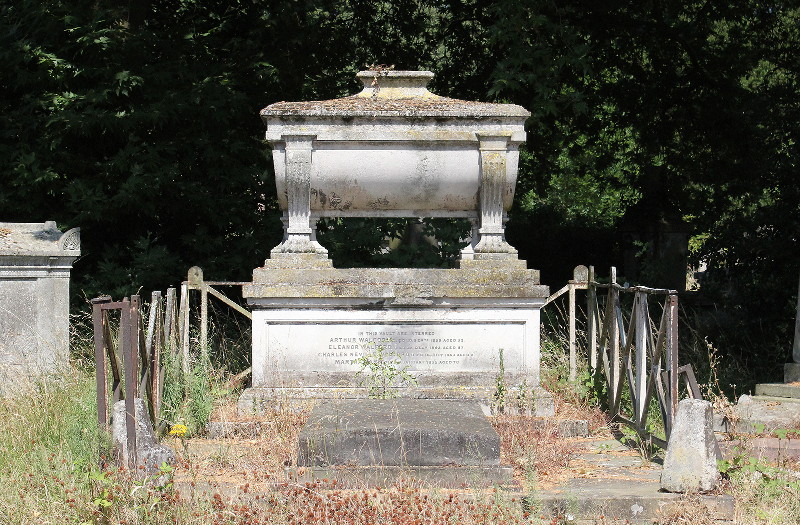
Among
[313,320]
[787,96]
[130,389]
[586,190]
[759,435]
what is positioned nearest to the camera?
[130,389]

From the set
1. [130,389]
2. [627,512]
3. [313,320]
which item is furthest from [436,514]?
[313,320]

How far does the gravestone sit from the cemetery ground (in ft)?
4.55

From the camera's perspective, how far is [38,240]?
374 inches

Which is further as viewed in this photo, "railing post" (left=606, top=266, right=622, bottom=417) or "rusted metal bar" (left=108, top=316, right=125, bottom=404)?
"railing post" (left=606, top=266, right=622, bottom=417)

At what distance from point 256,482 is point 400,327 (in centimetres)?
266

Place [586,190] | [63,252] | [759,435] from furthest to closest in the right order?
[586,190] < [63,252] < [759,435]

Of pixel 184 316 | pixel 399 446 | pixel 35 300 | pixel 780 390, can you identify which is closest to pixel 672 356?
pixel 399 446

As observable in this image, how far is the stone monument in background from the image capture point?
26.8ft

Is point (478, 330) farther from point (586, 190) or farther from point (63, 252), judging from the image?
point (586, 190)

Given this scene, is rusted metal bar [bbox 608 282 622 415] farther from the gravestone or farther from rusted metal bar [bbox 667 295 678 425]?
the gravestone

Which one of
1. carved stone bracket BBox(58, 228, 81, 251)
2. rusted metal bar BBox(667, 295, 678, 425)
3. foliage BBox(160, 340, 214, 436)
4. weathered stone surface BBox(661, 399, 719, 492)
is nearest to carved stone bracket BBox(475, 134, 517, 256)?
rusted metal bar BBox(667, 295, 678, 425)

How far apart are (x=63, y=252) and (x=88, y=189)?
272cm

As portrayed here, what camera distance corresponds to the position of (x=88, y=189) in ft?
38.9

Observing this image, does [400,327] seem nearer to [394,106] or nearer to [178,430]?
[394,106]
